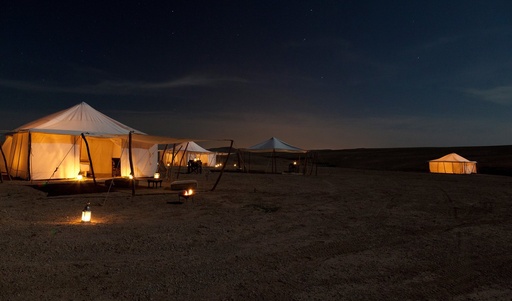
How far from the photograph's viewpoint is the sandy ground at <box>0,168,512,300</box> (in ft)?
12.7

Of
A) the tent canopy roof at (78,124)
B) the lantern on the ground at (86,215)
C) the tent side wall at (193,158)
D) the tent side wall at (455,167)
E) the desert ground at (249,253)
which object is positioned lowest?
the desert ground at (249,253)

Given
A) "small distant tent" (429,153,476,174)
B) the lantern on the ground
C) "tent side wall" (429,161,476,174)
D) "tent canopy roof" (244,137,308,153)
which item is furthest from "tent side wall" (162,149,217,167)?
the lantern on the ground

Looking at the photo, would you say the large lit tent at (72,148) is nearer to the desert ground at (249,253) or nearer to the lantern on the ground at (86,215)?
the desert ground at (249,253)

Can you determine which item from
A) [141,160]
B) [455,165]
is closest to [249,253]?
[141,160]

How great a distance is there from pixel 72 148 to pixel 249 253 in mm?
13712

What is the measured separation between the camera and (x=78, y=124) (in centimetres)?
1566

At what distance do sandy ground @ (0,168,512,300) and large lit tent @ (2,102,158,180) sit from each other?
6.10 metres

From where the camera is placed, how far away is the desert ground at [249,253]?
3.88 m

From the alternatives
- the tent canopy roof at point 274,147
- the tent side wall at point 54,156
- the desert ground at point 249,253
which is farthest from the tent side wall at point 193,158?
Result: the desert ground at point 249,253

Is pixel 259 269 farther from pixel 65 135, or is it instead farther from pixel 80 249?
pixel 65 135

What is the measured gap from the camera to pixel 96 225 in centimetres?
691

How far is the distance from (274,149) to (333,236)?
2043cm

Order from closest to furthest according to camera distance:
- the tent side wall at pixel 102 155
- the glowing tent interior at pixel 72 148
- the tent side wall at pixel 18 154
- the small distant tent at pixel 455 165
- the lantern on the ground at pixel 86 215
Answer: the lantern on the ground at pixel 86 215
the glowing tent interior at pixel 72 148
the tent side wall at pixel 18 154
the tent side wall at pixel 102 155
the small distant tent at pixel 455 165

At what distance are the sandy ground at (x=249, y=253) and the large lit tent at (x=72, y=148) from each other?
20.0ft
